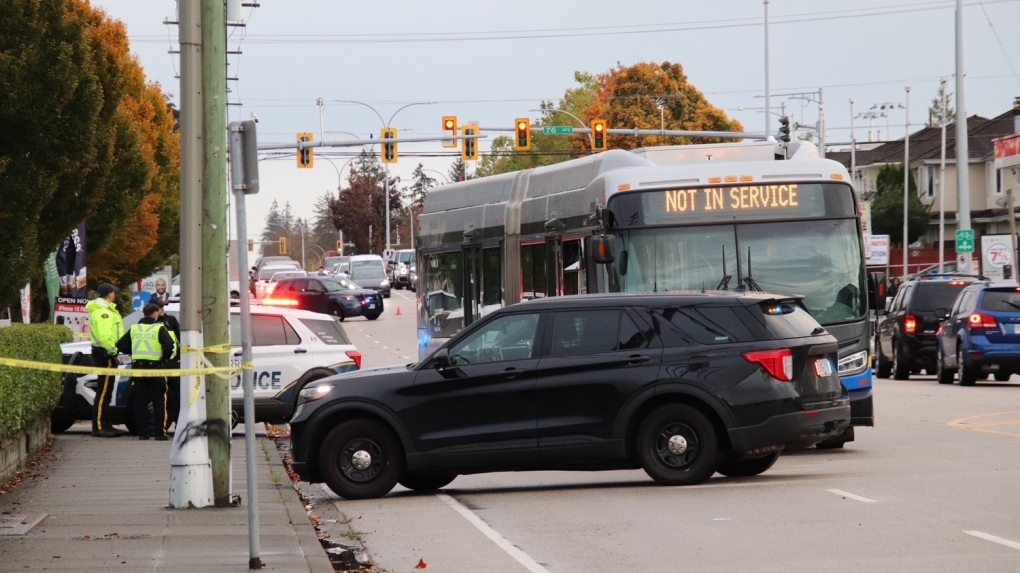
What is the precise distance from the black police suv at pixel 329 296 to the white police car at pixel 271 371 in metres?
32.1

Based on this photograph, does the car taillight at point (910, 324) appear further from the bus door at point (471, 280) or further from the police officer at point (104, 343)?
the police officer at point (104, 343)

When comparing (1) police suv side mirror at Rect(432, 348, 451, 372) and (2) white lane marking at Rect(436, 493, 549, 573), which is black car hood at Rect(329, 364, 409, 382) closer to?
(1) police suv side mirror at Rect(432, 348, 451, 372)

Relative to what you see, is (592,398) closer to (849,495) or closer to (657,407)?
(657,407)

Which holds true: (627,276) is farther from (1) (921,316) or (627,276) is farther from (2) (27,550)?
(1) (921,316)

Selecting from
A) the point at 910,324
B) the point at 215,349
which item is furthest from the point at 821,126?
the point at 215,349

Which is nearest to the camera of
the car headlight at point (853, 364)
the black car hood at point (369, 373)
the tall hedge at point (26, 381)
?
the black car hood at point (369, 373)

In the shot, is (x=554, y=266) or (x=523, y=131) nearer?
(x=554, y=266)

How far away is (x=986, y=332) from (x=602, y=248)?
1293cm

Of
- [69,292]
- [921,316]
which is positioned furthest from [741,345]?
[69,292]

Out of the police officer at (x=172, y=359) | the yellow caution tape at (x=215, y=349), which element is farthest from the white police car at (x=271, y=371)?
the yellow caution tape at (x=215, y=349)

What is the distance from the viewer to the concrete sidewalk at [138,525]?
9.65 metres

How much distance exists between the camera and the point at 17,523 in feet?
37.3

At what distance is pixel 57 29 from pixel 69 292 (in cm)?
1294

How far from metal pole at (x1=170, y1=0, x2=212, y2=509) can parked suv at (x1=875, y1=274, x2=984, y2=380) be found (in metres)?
19.6
